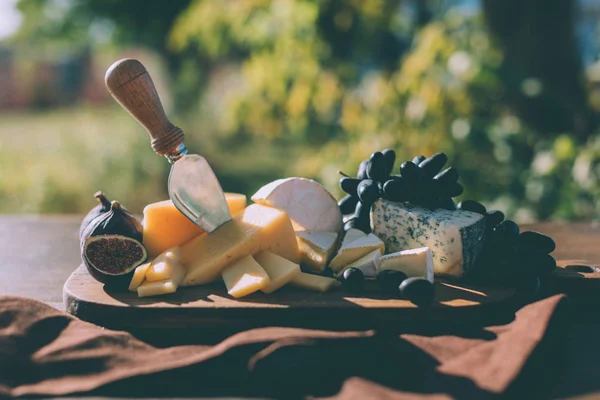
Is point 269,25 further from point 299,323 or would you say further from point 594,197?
point 299,323

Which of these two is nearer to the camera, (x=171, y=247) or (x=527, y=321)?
(x=527, y=321)

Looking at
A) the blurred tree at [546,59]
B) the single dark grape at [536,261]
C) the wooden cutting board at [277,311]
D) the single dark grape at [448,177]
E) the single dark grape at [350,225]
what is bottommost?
the wooden cutting board at [277,311]

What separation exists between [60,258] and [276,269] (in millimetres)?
1104

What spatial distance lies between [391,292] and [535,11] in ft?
13.4

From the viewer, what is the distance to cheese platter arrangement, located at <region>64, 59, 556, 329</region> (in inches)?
65.9

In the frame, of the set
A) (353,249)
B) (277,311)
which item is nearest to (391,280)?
(353,249)

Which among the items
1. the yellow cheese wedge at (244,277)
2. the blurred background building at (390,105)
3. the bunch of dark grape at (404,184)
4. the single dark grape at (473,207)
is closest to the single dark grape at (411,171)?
the bunch of dark grape at (404,184)

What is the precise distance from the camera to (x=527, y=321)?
1.56m

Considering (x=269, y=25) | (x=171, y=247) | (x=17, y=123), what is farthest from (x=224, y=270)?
(x=17, y=123)

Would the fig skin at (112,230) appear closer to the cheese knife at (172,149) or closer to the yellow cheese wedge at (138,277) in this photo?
the yellow cheese wedge at (138,277)

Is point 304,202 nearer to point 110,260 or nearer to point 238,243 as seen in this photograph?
point 238,243

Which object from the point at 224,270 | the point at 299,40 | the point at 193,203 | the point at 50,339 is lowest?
the point at 50,339

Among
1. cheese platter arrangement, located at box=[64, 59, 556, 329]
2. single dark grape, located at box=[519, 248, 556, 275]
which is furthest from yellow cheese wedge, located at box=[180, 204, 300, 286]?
single dark grape, located at box=[519, 248, 556, 275]

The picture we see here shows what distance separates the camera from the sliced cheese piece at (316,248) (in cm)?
193
